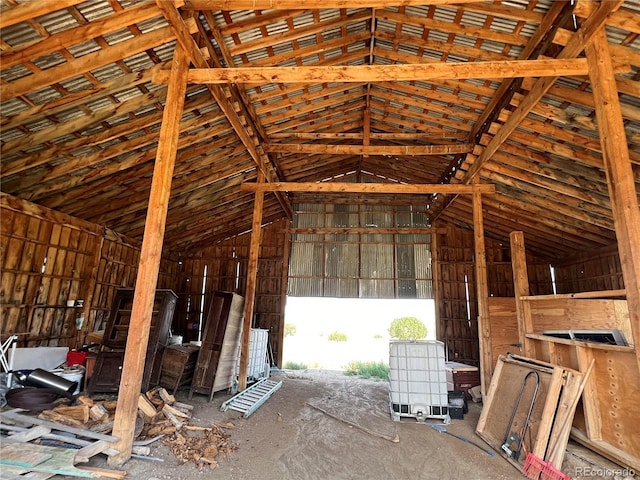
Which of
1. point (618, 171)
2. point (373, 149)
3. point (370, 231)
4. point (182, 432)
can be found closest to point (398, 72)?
point (618, 171)

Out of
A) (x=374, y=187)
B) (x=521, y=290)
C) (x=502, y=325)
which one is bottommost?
(x=502, y=325)

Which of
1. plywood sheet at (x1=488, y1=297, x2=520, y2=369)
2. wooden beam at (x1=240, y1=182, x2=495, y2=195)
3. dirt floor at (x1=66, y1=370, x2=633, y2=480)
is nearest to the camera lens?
dirt floor at (x1=66, y1=370, x2=633, y2=480)

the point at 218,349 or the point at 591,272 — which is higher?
the point at 591,272

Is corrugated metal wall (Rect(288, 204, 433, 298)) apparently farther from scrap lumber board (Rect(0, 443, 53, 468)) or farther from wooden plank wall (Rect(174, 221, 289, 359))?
scrap lumber board (Rect(0, 443, 53, 468))

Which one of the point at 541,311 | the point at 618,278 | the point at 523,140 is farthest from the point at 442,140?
the point at 618,278

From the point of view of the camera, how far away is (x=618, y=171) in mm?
3723

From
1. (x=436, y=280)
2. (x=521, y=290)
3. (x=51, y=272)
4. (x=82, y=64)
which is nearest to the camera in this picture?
(x=82, y=64)

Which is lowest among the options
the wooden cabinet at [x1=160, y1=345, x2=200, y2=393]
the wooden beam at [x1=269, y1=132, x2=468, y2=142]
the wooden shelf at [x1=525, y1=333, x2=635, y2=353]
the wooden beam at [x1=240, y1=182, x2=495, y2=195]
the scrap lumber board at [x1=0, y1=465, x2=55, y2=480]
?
the scrap lumber board at [x1=0, y1=465, x2=55, y2=480]

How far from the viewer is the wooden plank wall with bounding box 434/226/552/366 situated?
11695 millimetres

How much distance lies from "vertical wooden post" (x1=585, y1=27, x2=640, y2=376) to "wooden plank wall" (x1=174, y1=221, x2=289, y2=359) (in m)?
10.2

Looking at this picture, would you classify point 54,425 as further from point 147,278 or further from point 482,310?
point 482,310

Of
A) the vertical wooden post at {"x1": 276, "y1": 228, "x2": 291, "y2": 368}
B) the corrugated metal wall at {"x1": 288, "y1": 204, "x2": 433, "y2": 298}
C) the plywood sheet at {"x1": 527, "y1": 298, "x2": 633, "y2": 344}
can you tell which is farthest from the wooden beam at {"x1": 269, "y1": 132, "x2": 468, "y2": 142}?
the vertical wooden post at {"x1": 276, "y1": 228, "x2": 291, "y2": 368}

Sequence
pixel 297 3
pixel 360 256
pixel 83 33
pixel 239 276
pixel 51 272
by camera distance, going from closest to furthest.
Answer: pixel 83 33, pixel 297 3, pixel 51 272, pixel 360 256, pixel 239 276

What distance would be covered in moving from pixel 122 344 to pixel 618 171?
7654 mm
